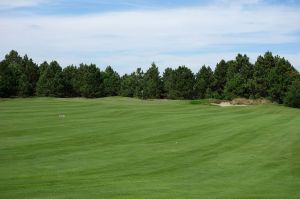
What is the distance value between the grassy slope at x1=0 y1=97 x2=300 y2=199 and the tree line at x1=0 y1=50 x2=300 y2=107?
4827 cm

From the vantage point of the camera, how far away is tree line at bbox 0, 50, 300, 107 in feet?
285

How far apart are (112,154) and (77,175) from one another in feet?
18.5

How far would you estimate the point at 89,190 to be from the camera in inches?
590

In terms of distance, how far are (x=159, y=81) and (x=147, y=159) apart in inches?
3217

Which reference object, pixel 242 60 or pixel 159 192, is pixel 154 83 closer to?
pixel 242 60

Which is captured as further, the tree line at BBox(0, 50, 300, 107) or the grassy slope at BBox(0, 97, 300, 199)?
the tree line at BBox(0, 50, 300, 107)

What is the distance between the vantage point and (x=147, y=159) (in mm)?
22578

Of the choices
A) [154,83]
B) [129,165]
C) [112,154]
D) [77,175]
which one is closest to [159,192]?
[77,175]

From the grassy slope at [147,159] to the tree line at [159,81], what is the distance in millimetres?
48273

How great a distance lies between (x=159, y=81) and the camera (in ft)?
341

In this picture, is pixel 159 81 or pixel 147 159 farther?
pixel 159 81

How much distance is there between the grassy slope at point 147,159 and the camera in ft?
50.9

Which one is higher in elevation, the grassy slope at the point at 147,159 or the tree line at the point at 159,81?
the tree line at the point at 159,81

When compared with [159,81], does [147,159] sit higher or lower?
lower
